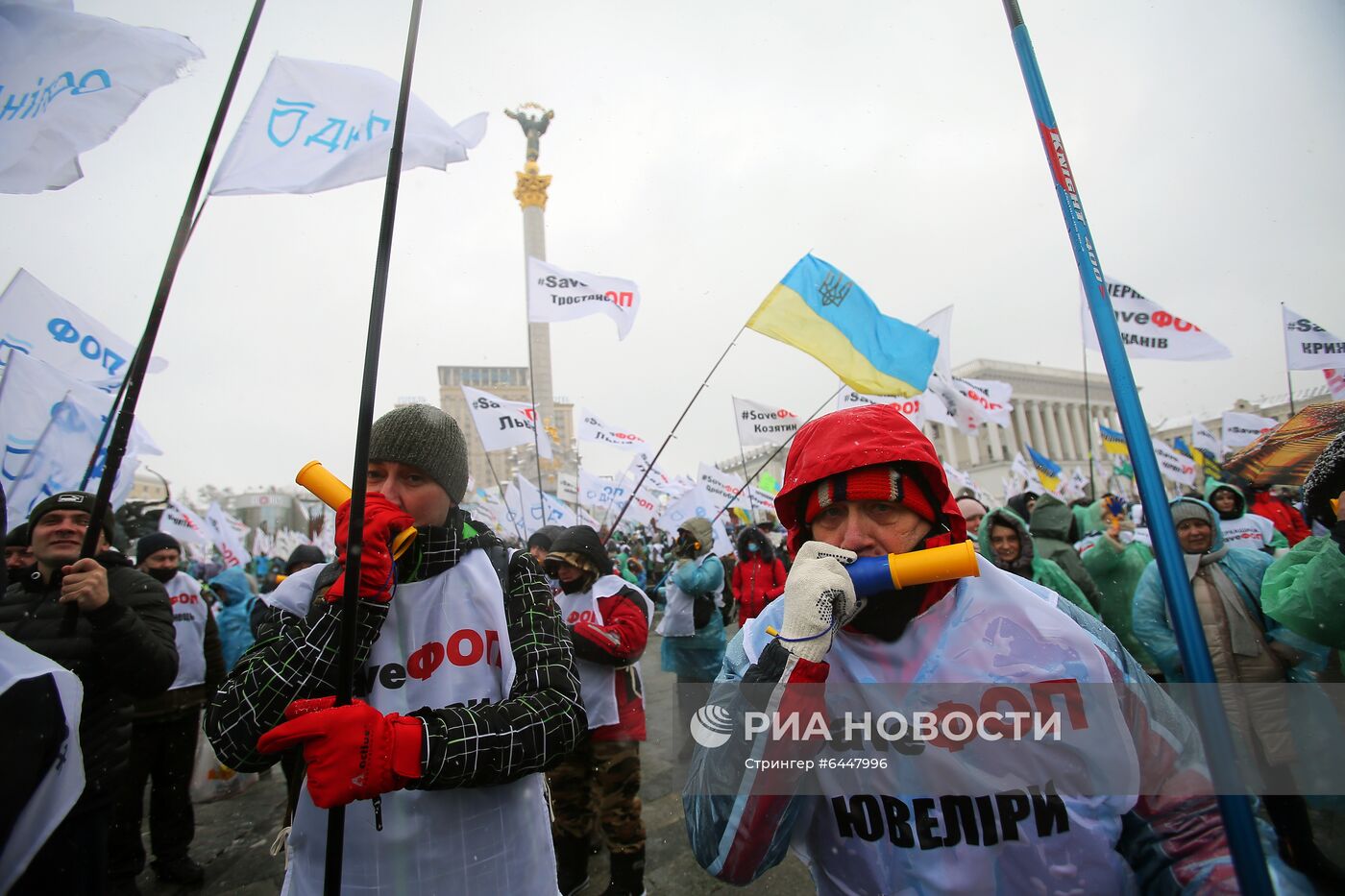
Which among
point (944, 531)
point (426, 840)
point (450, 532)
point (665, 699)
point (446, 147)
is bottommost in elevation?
point (665, 699)

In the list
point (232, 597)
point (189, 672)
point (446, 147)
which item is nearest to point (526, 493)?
point (232, 597)

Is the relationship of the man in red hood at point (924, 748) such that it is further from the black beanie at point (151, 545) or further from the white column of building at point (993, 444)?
the white column of building at point (993, 444)

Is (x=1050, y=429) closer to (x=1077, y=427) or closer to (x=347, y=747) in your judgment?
(x=1077, y=427)

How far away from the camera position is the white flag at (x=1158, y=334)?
6477 millimetres

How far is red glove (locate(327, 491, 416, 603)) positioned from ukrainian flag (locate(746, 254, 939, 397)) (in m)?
4.41

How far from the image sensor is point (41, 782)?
4.10 ft

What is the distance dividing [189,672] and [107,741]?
2.01 meters

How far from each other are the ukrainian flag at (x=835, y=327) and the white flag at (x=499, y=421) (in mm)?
3984

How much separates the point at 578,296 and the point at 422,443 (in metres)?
5.82

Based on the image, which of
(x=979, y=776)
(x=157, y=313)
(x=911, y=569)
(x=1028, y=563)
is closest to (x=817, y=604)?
(x=911, y=569)

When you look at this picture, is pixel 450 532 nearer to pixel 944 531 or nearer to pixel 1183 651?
pixel 944 531

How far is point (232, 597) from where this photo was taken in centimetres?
614

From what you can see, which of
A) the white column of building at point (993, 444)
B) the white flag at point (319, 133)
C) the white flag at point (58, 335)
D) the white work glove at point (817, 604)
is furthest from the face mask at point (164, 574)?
the white column of building at point (993, 444)

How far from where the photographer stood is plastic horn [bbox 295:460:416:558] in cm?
148
